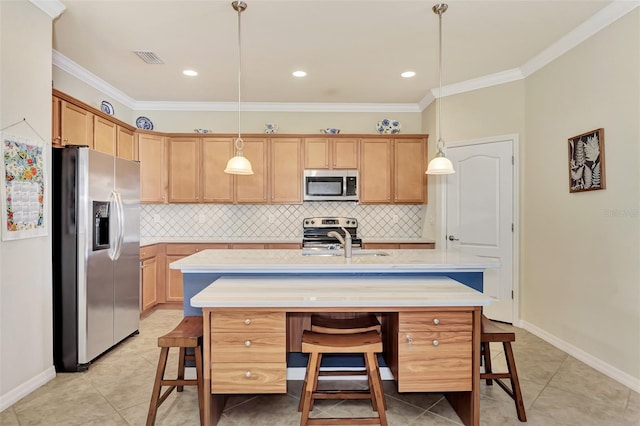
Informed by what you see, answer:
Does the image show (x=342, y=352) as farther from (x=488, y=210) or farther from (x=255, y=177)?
(x=255, y=177)

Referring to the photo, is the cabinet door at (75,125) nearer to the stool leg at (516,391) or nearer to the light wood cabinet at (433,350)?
the light wood cabinet at (433,350)

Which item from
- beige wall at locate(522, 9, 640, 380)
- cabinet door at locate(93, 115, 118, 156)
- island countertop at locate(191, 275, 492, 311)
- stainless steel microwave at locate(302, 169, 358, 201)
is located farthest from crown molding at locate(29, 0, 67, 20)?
beige wall at locate(522, 9, 640, 380)

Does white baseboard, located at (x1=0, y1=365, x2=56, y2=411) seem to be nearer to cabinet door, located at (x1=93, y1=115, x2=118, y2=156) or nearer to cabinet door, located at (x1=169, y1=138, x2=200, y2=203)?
cabinet door, located at (x1=93, y1=115, x2=118, y2=156)

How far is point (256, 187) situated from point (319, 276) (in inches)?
100

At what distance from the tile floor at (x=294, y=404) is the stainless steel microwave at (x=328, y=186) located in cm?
263

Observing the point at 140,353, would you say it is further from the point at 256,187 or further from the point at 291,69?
the point at 291,69

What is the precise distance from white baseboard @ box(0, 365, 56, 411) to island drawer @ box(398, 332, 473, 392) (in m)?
2.44

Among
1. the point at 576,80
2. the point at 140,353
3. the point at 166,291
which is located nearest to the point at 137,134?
the point at 166,291

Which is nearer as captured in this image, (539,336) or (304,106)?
(539,336)

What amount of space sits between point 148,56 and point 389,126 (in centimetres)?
306

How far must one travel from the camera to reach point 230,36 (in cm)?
305

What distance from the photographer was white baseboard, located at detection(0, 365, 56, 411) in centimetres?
220

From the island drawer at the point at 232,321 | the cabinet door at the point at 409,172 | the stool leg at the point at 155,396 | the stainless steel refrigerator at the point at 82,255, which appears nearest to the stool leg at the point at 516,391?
the island drawer at the point at 232,321

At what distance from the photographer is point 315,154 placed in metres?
4.77
